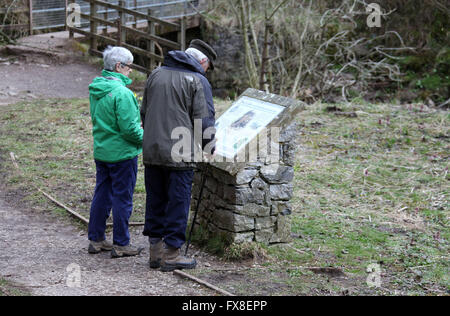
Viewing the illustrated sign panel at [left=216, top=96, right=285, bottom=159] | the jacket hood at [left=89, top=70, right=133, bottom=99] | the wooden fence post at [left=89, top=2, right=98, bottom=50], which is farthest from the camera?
the wooden fence post at [left=89, top=2, right=98, bottom=50]

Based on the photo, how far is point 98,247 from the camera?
5812mm

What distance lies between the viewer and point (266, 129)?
219 inches

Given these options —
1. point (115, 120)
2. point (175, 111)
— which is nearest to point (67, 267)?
point (115, 120)

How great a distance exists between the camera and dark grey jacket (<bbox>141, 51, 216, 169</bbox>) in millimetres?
4977

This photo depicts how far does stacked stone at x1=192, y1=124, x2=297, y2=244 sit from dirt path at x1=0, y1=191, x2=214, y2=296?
2.59 feet

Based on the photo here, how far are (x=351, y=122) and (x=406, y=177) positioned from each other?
2.88 m

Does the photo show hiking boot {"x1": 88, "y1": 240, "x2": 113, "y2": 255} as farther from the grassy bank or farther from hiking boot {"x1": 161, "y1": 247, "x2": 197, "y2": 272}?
the grassy bank

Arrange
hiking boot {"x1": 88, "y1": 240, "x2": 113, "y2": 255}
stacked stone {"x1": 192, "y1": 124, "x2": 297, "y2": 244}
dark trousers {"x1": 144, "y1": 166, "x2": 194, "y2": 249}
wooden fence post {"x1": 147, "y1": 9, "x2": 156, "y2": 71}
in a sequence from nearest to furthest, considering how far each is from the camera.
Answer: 1. dark trousers {"x1": 144, "y1": 166, "x2": 194, "y2": 249}
2. stacked stone {"x1": 192, "y1": 124, "x2": 297, "y2": 244}
3. hiking boot {"x1": 88, "y1": 240, "x2": 113, "y2": 255}
4. wooden fence post {"x1": 147, "y1": 9, "x2": 156, "y2": 71}

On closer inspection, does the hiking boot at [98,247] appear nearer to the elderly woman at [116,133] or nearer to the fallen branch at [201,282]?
the elderly woman at [116,133]

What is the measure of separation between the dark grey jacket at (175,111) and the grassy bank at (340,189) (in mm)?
1087

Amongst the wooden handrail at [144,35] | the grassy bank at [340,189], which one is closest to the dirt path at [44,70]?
the wooden handrail at [144,35]

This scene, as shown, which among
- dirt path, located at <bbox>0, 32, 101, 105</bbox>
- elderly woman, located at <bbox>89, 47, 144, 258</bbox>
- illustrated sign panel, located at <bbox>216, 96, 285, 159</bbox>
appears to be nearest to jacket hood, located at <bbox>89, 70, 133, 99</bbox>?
elderly woman, located at <bbox>89, 47, 144, 258</bbox>
